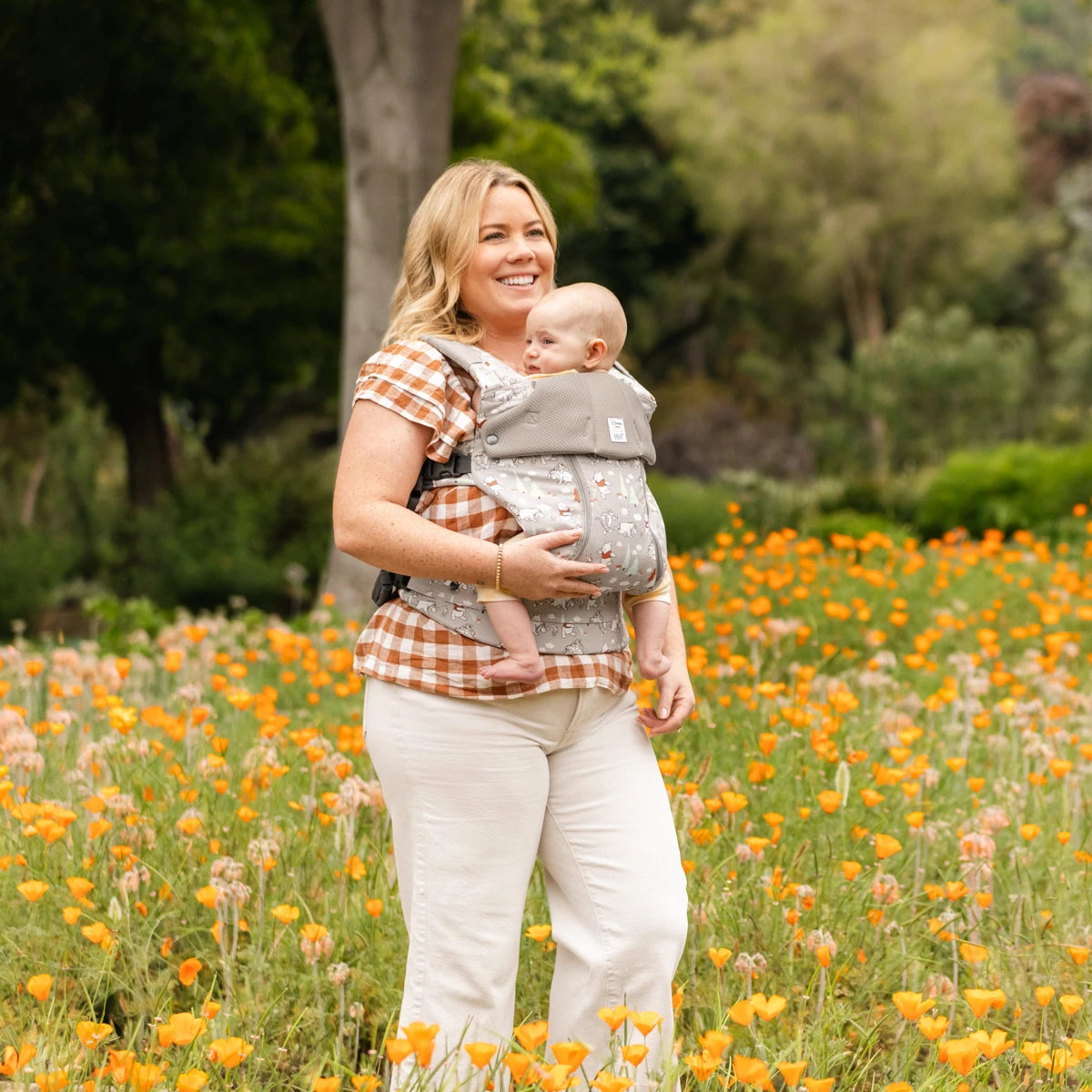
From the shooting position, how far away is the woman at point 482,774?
2287 millimetres

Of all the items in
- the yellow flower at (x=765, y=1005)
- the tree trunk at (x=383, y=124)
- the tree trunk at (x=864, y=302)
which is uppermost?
the tree trunk at (x=864, y=302)

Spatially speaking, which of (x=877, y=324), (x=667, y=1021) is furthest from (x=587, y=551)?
(x=877, y=324)

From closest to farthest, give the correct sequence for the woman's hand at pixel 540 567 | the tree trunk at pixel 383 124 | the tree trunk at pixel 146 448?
the woman's hand at pixel 540 567 < the tree trunk at pixel 383 124 < the tree trunk at pixel 146 448

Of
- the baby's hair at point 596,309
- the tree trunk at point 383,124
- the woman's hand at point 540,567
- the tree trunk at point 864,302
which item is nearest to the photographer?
the woman's hand at point 540,567

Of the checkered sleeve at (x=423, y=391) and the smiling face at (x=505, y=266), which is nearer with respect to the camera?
the checkered sleeve at (x=423, y=391)

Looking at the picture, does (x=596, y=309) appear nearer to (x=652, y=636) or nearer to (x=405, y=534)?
(x=405, y=534)

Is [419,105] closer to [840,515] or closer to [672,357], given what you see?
[840,515]

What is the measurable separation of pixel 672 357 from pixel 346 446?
102 ft

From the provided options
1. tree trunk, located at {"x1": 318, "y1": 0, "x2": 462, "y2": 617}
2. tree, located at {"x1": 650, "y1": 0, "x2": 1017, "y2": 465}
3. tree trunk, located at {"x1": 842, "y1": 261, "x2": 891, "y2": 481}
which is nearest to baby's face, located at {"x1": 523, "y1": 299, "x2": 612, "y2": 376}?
tree trunk, located at {"x1": 318, "y1": 0, "x2": 462, "y2": 617}

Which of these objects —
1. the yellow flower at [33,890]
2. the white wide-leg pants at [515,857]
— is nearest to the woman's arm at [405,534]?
the white wide-leg pants at [515,857]

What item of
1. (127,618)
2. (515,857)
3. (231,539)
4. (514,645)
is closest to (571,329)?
(514,645)

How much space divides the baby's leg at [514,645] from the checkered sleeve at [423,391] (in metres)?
0.29

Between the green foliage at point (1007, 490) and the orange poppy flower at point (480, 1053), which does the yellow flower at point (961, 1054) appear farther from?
the green foliage at point (1007, 490)

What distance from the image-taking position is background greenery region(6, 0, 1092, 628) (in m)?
12.6
